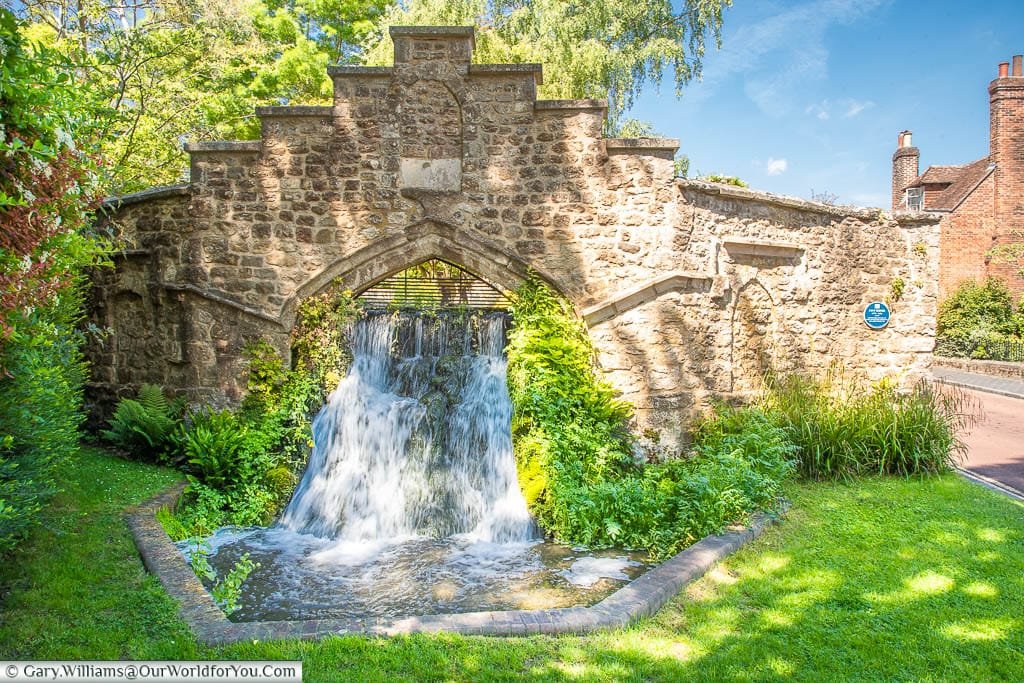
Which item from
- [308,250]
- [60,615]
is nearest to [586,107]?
[308,250]

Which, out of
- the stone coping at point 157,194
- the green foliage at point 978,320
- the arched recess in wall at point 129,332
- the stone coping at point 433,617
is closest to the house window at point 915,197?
the green foliage at point 978,320

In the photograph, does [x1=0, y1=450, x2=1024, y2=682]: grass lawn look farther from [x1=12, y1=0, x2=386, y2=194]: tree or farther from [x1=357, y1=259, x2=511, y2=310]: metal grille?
[x1=12, y1=0, x2=386, y2=194]: tree

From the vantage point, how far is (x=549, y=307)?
26.5ft

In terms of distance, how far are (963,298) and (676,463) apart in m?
20.7

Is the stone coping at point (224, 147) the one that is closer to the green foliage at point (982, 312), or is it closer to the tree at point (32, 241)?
the tree at point (32, 241)

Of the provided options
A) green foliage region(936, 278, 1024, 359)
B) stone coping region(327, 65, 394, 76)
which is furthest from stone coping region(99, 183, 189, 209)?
green foliage region(936, 278, 1024, 359)

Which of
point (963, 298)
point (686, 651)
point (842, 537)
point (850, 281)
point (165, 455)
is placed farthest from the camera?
point (963, 298)

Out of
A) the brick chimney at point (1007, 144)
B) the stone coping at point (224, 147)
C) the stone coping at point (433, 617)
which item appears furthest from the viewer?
the brick chimney at point (1007, 144)

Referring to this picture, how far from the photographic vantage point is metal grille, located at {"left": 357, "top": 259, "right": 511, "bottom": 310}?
1010 centimetres

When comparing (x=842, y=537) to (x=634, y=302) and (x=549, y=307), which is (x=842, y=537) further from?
(x=549, y=307)

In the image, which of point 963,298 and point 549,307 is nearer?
point 549,307

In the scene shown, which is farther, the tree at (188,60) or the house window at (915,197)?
the house window at (915,197)

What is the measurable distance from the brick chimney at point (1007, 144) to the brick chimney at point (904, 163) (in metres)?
5.00

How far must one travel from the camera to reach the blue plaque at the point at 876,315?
30.5 feet
